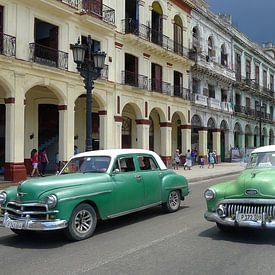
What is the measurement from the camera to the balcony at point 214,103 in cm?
3922

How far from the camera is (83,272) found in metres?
6.02

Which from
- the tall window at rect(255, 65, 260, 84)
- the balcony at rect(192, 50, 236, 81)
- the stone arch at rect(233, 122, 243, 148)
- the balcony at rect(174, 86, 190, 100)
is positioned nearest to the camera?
the balcony at rect(174, 86, 190, 100)

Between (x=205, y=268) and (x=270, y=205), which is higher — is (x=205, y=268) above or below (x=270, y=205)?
below

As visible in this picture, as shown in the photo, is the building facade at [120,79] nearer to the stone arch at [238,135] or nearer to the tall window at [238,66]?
the stone arch at [238,135]

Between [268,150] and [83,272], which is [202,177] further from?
[83,272]

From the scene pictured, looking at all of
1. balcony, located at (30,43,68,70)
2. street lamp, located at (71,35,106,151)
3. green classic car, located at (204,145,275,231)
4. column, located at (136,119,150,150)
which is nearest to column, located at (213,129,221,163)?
column, located at (136,119,150,150)

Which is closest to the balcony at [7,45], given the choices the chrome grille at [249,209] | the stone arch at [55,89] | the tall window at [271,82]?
the stone arch at [55,89]

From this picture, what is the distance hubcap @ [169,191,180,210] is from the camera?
11147mm

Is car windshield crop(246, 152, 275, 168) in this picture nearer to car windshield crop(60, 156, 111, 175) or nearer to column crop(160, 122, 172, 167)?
car windshield crop(60, 156, 111, 175)

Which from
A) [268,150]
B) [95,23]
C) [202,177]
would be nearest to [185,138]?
[202,177]

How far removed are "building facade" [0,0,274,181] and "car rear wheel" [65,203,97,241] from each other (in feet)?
40.7

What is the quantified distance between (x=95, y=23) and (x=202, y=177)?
10082 millimetres

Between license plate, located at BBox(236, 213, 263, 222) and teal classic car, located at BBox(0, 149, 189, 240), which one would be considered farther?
teal classic car, located at BBox(0, 149, 189, 240)

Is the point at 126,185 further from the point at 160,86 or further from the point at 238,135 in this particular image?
the point at 238,135
